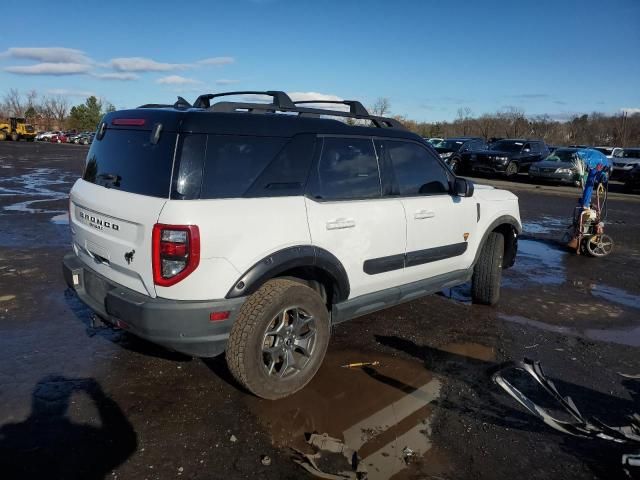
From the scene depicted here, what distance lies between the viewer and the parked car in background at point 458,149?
24797 millimetres

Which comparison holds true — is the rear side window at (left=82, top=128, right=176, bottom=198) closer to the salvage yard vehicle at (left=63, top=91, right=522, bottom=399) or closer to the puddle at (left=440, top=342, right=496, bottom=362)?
the salvage yard vehicle at (left=63, top=91, right=522, bottom=399)

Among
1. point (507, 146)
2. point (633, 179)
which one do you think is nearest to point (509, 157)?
point (507, 146)

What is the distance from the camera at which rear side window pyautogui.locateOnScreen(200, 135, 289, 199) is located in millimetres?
2994

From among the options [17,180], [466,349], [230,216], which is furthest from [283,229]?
[17,180]

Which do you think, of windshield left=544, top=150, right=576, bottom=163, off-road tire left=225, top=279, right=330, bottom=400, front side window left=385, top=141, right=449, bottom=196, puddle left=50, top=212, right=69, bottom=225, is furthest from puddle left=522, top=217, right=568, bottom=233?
windshield left=544, top=150, right=576, bottom=163

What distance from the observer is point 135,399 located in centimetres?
337

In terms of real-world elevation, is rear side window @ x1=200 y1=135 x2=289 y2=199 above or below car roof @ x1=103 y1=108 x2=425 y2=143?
below

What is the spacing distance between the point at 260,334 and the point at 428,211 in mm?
1957

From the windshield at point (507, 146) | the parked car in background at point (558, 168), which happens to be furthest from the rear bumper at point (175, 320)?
the windshield at point (507, 146)

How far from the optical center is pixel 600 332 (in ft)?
16.1

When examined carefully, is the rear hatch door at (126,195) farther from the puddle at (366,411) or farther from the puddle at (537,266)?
the puddle at (537,266)

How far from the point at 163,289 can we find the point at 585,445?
275 cm

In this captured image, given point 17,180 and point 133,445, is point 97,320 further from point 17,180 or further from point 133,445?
point 17,180

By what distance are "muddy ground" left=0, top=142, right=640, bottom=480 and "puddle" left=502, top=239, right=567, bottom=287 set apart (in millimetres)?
877
